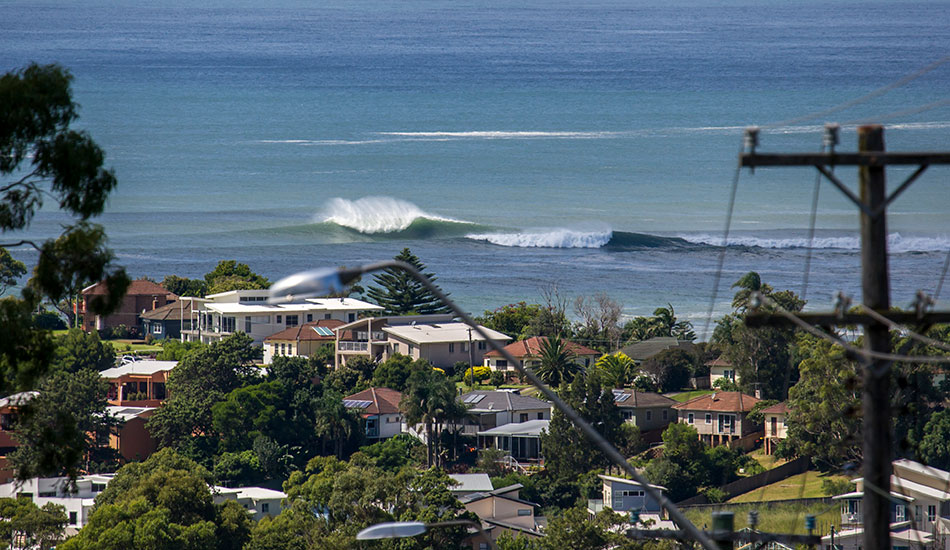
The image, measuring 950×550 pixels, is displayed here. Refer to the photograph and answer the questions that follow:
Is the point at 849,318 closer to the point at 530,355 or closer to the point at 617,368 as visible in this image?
the point at 617,368

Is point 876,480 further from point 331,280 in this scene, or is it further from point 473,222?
point 473,222

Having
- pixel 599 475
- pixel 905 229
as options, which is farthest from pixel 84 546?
pixel 905 229

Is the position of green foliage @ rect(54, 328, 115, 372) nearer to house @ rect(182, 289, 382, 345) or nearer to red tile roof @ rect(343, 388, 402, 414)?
house @ rect(182, 289, 382, 345)

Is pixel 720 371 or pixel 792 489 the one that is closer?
pixel 792 489

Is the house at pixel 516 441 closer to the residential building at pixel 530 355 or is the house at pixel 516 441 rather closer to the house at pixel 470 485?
the house at pixel 470 485

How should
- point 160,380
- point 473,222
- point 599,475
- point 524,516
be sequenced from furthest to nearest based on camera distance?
point 473,222
point 160,380
point 599,475
point 524,516

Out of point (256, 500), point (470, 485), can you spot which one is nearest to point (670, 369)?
point (470, 485)

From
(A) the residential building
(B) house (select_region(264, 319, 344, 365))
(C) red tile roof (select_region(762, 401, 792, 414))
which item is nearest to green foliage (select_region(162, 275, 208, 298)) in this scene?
(B) house (select_region(264, 319, 344, 365))
